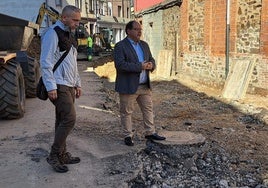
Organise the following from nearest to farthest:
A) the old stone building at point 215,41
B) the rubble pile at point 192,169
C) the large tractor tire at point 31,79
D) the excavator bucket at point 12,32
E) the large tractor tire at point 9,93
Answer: the rubble pile at point 192,169
the large tractor tire at point 9,93
the excavator bucket at point 12,32
the large tractor tire at point 31,79
the old stone building at point 215,41

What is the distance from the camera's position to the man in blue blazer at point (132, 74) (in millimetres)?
5324

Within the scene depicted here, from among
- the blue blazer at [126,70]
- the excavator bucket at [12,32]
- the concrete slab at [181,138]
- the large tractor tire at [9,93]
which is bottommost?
the concrete slab at [181,138]

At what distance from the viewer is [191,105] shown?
1054 centimetres

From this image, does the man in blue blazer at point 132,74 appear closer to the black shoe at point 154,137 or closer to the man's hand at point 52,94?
the black shoe at point 154,137

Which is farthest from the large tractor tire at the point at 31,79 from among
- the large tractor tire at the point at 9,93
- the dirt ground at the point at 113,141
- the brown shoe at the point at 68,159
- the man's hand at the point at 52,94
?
the man's hand at the point at 52,94

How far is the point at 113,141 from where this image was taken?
19.1ft

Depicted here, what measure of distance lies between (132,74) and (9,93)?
Answer: 2694mm

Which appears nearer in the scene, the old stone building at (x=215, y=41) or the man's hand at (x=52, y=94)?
the man's hand at (x=52, y=94)

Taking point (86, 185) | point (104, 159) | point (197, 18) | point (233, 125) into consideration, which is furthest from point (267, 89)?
point (86, 185)

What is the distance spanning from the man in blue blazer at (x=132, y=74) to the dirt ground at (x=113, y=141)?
0.39m

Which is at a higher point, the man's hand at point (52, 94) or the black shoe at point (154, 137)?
the man's hand at point (52, 94)

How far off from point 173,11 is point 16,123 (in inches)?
470

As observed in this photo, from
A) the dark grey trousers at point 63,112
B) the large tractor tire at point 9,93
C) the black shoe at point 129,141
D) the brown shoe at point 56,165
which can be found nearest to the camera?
the dark grey trousers at point 63,112

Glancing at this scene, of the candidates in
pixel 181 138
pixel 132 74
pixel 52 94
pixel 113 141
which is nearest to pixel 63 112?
pixel 52 94
